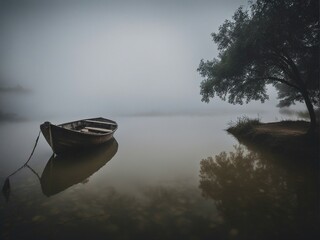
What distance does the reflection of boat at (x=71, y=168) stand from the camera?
24.2ft

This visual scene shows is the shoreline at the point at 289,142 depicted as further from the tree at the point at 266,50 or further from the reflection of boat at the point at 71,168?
the reflection of boat at the point at 71,168

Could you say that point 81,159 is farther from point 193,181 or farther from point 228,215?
point 228,215

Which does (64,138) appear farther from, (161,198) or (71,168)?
(161,198)

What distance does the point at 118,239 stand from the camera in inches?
160

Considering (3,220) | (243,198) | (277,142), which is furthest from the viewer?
(277,142)

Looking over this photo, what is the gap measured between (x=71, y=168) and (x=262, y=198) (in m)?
8.55

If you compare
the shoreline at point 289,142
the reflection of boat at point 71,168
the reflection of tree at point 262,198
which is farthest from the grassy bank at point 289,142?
the reflection of boat at point 71,168

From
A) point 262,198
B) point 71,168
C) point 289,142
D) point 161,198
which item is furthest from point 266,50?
point 71,168

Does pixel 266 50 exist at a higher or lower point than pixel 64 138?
higher

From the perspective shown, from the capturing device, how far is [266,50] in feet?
38.3

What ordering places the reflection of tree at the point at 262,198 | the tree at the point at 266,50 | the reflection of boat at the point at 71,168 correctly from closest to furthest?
the reflection of tree at the point at 262,198 → the reflection of boat at the point at 71,168 → the tree at the point at 266,50

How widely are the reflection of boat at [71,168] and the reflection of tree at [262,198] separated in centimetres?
549

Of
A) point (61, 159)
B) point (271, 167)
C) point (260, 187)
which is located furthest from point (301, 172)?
point (61, 159)

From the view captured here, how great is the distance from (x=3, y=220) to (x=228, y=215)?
19.7 feet
